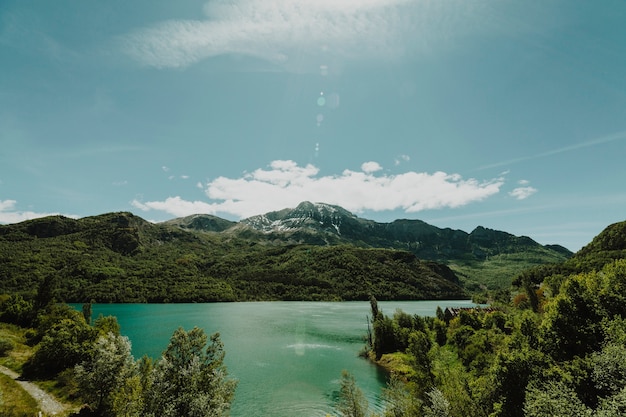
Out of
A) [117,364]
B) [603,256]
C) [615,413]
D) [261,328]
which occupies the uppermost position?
[603,256]

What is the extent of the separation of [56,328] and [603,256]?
186 m

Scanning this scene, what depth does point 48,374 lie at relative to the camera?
47.3 metres

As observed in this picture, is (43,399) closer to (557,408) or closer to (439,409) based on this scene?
(439,409)

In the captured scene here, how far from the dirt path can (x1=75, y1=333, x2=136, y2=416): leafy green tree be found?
163 inches

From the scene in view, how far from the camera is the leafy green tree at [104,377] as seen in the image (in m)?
37.0

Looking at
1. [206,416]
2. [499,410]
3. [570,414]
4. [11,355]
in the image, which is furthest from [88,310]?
[570,414]

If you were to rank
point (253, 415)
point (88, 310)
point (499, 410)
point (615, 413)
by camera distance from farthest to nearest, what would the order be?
point (88, 310) → point (253, 415) → point (499, 410) → point (615, 413)

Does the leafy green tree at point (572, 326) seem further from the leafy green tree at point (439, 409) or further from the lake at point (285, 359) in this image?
the lake at point (285, 359)

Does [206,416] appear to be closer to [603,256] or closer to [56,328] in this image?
[56,328]

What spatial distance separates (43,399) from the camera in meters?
40.6

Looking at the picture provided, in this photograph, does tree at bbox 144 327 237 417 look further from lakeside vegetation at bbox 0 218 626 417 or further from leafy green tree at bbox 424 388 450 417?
leafy green tree at bbox 424 388 450 417

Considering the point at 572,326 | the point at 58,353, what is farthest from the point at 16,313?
the point at 572,326

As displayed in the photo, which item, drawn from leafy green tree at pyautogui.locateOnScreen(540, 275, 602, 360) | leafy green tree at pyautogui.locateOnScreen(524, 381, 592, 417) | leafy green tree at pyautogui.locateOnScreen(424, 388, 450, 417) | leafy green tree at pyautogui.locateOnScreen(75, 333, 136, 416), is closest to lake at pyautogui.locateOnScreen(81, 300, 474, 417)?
leafy green tree at pyautogui.locateOnScreen(75, 333, 136, 416)

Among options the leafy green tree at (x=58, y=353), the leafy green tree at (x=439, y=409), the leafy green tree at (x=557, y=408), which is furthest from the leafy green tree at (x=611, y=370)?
the leafy green tree at (x=58, y=353)
